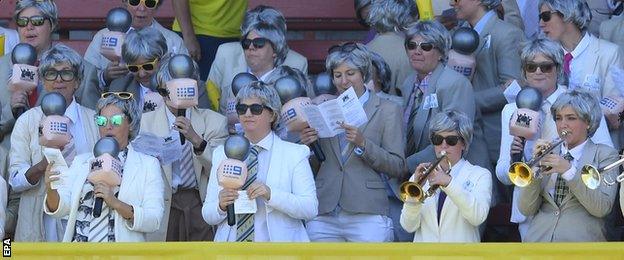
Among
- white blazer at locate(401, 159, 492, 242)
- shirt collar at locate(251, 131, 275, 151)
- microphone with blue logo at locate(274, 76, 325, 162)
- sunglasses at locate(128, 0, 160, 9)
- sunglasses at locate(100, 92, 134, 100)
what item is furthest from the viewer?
sunglasses at locate(128, 0, 160, 9)

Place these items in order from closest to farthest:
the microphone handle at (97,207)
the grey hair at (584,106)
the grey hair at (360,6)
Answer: the microphone handle at (97,207) → the grey hair at (584,106) → the grey hair at (360,6)

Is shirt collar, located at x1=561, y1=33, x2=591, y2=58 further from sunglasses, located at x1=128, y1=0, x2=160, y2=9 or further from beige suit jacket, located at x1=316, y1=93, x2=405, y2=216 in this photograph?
sunglasses, located at x1=128, y1=0, x2=160, y2=9

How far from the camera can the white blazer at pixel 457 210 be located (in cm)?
1234

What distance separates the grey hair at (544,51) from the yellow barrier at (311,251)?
1974mm

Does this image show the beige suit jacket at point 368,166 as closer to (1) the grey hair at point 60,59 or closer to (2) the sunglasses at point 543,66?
(2) the sunglasses at point 543,66

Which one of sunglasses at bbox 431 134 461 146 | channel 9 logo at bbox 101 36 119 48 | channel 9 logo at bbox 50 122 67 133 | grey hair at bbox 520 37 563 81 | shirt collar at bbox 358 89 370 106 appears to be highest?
grey hair at bbox 520 37 563 81

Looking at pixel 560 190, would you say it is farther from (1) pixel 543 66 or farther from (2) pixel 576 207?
(1) pixel 543 66

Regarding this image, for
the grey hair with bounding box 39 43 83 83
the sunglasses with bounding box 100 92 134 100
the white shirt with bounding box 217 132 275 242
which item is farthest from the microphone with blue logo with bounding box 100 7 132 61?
the white shirt with bounding box 217 132 275 242

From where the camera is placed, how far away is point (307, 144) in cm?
1308

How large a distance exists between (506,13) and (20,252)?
14.8 ft

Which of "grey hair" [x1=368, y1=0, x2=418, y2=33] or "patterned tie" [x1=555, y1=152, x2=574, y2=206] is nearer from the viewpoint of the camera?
"patterned tie" [x1=555, y1=152, x2=574, y2=206]

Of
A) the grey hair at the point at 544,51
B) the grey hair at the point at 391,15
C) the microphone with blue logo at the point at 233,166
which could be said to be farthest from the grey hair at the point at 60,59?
the grey hair at the point at 544,51

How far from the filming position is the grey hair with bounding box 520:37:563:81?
42.9ft

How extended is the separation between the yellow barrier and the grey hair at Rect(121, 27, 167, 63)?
2.36 metres
